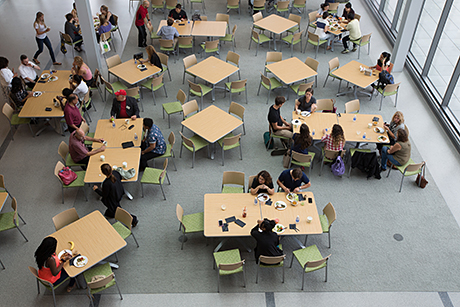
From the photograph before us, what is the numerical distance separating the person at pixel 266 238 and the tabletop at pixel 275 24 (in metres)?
8.56

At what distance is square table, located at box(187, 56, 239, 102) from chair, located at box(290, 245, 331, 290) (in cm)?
571

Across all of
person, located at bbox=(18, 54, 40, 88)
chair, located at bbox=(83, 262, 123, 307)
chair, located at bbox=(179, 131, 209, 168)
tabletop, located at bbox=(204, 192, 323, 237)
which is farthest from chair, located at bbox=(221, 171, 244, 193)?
person, located at bbox=(18, 54, 40, 88)

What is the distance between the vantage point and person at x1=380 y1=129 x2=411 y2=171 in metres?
8.90

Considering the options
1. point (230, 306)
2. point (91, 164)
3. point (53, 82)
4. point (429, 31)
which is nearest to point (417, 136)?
point (429, 31)

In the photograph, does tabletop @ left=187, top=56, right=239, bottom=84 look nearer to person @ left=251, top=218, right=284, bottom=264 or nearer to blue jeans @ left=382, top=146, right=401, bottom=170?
blue jeans @ left=382, top=146, right=401, bottom=170

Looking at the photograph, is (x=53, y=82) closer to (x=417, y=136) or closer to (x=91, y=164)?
(x=91, y=164)

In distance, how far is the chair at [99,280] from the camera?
650 cm

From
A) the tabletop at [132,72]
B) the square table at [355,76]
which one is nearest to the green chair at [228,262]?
the tabletop at [132,72]

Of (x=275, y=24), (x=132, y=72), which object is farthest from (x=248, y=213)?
(x=275, y=24)

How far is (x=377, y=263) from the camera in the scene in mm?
7723

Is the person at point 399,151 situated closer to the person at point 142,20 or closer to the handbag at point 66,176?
the handbag at point 66,176

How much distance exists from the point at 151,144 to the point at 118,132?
965 millimetres

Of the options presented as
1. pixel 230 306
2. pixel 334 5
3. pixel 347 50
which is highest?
pixel 334 5

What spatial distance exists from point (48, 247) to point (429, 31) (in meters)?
12.5
